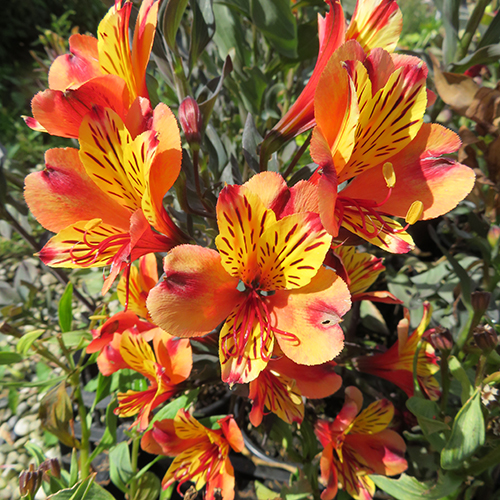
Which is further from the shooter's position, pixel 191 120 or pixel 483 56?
pixel 483 56

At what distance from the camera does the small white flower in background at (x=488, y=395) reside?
541mm

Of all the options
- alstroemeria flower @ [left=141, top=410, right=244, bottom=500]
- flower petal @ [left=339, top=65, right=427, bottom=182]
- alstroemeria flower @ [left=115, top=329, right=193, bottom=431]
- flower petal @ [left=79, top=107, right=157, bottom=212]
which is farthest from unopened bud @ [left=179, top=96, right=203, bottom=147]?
alstroemeria flower @ [left=141, top=410, right=244, bottom=500]

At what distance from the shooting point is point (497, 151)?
0.83m

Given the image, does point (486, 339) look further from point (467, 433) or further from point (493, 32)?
point (493, 32)

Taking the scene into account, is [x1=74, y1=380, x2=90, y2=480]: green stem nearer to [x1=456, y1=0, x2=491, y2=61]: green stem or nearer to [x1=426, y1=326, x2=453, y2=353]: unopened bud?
[x1=426, y1=326, x2=453, y2=353]: unopened bud

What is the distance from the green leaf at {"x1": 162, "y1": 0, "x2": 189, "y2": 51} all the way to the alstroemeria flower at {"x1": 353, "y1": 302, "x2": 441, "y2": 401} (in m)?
0.65

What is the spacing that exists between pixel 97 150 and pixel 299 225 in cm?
27

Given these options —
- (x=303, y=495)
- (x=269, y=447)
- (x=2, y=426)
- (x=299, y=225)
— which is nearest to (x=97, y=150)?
(x=299, y=225)

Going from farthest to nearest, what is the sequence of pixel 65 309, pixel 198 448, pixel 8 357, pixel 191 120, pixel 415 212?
pixel 65 309, pixel 8 357, pixel 198 448, pixel 191 120, pixel 415 212

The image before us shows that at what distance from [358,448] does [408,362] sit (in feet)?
0.67

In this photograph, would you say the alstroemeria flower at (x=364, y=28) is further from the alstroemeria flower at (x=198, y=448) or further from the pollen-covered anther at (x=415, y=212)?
the alstroemeria flower at (x=198, y=448)

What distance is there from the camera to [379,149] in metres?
0.47

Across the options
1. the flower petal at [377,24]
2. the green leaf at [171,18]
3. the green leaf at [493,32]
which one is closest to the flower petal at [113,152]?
the green leaf at [171,18]

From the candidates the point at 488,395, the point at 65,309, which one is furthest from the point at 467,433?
the point at 65,309
